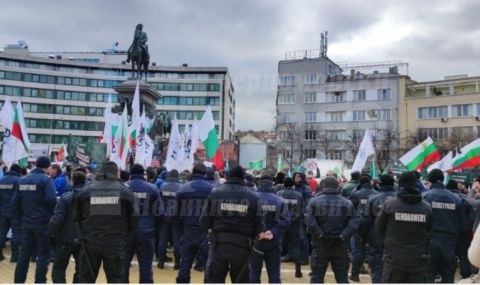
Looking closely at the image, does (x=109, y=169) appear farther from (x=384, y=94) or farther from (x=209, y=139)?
(x=384, y=94)

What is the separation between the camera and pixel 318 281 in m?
8.09

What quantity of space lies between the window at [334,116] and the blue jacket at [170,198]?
2468 inches

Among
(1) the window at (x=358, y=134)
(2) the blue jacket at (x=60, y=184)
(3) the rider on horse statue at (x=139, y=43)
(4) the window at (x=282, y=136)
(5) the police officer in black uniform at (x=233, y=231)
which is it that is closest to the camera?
(5) the police officer in black uniform at (x=233, y=231)

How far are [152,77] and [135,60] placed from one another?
76.3m

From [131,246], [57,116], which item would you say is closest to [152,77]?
[57,116]

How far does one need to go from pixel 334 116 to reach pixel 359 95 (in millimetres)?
4415

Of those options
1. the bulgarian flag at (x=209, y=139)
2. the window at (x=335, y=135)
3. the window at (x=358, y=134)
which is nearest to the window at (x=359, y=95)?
the window at (x=358, y=134)

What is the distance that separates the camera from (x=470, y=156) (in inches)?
564

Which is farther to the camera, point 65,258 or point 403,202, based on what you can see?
point 65,258

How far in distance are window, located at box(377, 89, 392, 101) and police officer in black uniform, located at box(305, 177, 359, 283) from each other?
63.4 meters

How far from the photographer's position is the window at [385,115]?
68.9 metres

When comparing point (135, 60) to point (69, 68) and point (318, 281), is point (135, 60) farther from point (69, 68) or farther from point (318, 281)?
point (69, 68)

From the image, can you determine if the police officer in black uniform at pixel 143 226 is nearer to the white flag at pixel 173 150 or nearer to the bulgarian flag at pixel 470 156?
the white flag at pixel 173 150

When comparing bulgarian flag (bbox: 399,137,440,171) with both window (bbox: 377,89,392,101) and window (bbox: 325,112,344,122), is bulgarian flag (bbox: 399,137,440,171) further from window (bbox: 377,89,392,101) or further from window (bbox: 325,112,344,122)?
window (bbox: 325,112,344,122)
